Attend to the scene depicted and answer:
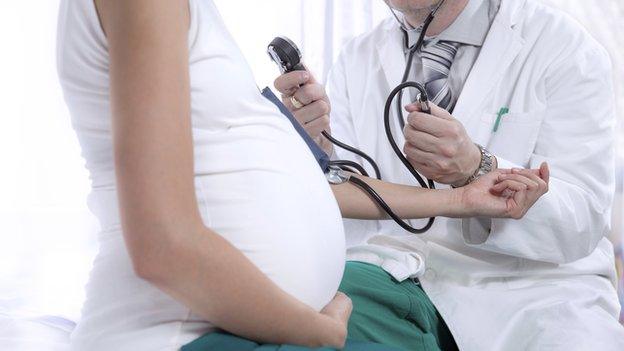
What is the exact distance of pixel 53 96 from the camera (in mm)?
2568

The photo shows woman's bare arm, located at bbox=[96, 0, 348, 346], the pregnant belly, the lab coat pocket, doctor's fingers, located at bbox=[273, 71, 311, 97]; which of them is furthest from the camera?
the lab coat pocket

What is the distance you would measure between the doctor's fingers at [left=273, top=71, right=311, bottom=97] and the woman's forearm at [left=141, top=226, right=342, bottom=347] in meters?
0.70

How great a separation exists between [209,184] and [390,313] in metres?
0.55

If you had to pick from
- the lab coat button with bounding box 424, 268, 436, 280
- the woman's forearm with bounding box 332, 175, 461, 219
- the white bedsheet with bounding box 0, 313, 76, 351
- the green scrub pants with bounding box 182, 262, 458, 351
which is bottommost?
the white bedsheet with bounding box 0, 313, 76, 351

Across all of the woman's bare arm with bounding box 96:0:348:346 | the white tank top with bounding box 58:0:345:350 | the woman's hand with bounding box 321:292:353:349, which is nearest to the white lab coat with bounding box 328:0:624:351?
the woman's hand with bounding box 321:292:353:349

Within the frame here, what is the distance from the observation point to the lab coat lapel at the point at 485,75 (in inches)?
68.4

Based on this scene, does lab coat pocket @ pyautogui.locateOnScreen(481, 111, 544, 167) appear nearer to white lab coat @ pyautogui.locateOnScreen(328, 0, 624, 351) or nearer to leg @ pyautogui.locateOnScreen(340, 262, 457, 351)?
white lab coat @ pyautogui.locateOnScreen(328, 0, 624, 351)

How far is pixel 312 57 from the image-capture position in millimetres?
2711

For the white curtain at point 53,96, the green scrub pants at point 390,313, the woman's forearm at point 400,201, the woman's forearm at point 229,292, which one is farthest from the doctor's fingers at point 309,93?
the white curtain at point 53,96

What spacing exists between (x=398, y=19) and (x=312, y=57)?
2.68 feet

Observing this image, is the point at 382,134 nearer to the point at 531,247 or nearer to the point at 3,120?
the point at 531,247

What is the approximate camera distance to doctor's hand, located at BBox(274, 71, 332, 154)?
162 centimetres

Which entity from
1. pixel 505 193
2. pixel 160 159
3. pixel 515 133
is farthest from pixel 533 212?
pixel 160 159

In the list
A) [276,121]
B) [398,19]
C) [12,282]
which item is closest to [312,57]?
[398,19]
